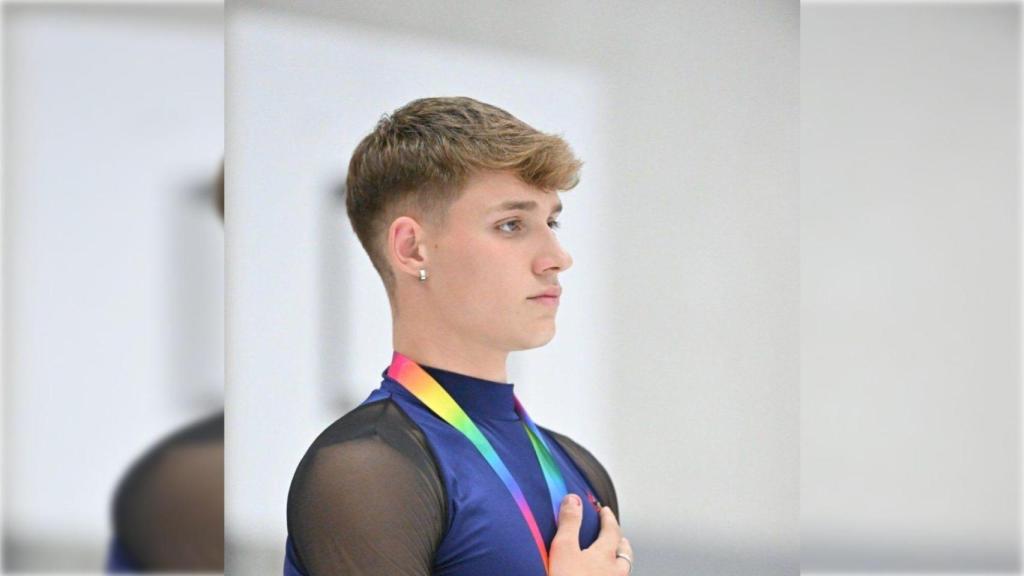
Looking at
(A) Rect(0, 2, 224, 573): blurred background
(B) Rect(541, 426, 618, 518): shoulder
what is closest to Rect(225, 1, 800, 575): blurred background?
(B) Rect(541, 426, 618, 518): shoulder

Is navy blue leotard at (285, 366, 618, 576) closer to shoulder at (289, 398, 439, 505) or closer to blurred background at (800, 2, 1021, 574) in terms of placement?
shoulder at (289, 398, 439, 505)

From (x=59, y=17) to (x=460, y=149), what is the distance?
947 mm

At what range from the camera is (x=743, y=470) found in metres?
4.00

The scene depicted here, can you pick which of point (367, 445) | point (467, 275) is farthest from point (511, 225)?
point (367, 445)

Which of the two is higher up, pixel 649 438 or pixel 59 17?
pixel 59 17

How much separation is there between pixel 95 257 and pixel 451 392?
87cm

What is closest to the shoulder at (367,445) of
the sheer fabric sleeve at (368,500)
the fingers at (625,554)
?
the sheer fabric sleeve at (368,500)

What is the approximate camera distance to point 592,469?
3.74 metres

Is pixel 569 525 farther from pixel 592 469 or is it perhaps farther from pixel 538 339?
pixel 538 339

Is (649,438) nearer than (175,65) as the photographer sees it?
No

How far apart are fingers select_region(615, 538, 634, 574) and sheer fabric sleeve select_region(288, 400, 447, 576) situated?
526mm

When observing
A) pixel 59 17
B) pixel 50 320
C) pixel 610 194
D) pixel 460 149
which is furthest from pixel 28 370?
pixel 610 194

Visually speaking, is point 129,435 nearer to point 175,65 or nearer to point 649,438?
point 175,65

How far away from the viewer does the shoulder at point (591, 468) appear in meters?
3.69
